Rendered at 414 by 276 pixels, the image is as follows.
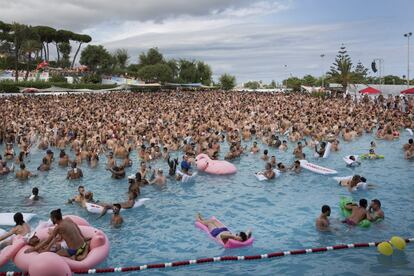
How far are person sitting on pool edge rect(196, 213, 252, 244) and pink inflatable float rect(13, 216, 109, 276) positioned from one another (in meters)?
2.16

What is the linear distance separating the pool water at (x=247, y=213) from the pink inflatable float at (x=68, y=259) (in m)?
0.42

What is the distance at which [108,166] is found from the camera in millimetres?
14570

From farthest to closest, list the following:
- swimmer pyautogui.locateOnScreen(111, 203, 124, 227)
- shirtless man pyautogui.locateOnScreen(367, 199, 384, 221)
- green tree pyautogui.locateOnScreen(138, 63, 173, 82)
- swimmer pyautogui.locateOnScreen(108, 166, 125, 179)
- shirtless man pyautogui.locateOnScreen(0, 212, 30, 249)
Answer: green tree pyautogui.locateOnScreen(138, 63, 173, 82)
swimmer pyautogui.locateOnScreen(108, 166, 125, 179)
swimmer pyautogui.locateOnScreen(111, 203, 124, 227)
shirtless man pyautogui.locateOnScreen(367, 199, 384, 221)
shirtless man pyautogui.locateOnScreen(0, 212, 30, 249)

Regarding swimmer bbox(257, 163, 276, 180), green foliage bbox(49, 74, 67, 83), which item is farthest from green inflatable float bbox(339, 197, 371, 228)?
green foliage bbox(49, 74, 67, 83)

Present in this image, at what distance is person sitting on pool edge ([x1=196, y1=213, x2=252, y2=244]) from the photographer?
8.43 metres

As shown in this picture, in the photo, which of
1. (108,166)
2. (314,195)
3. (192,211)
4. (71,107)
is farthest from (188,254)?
(71,107)

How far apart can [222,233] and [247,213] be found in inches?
84.8

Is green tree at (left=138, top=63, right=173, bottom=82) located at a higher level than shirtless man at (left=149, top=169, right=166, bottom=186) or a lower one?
higher

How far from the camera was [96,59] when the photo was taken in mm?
67250

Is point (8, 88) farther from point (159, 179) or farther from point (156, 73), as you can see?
point (159, 179)

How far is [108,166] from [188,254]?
7034mm

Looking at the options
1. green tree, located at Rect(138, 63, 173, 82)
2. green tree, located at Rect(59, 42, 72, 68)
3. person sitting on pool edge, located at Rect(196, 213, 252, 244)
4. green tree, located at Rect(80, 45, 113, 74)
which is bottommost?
person sitting on pool edge, located at Rect(196, 213, 252, 244)

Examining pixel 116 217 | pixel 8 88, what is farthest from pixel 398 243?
pixel 8 88

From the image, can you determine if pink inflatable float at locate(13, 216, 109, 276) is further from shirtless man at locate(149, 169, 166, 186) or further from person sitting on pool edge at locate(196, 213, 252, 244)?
shirtless man at locate(149, 169, 166, 186)
